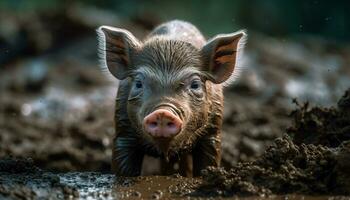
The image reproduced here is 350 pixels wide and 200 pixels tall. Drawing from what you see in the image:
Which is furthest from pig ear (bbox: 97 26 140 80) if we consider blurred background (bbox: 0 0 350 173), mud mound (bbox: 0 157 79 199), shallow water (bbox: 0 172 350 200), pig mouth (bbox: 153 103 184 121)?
blurred background (bbox: 0 0 350 173)

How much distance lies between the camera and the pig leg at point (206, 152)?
7527 millimetres

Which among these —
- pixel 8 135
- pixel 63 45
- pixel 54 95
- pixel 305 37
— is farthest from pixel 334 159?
pixel 305 37

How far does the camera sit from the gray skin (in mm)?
6898

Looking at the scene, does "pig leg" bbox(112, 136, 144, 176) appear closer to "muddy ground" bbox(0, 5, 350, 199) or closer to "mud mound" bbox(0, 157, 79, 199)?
"muddy ground" bbox(0, 5, 350, 199)

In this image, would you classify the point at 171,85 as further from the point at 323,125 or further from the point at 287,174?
the point at 323,125

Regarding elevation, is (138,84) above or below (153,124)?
above

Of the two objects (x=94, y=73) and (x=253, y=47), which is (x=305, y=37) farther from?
(x=94, y=73)

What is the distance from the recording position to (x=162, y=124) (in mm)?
6082

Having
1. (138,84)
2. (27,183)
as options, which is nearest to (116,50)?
(138,84)

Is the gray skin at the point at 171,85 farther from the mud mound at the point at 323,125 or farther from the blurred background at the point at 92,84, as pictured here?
the blurred background at the point at 92,84

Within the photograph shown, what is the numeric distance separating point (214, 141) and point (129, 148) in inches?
31.2


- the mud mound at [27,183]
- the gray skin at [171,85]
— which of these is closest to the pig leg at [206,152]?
the gray skin at [171,85]

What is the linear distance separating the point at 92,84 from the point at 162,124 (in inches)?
313

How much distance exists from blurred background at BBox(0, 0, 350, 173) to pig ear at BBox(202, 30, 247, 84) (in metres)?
2.78
